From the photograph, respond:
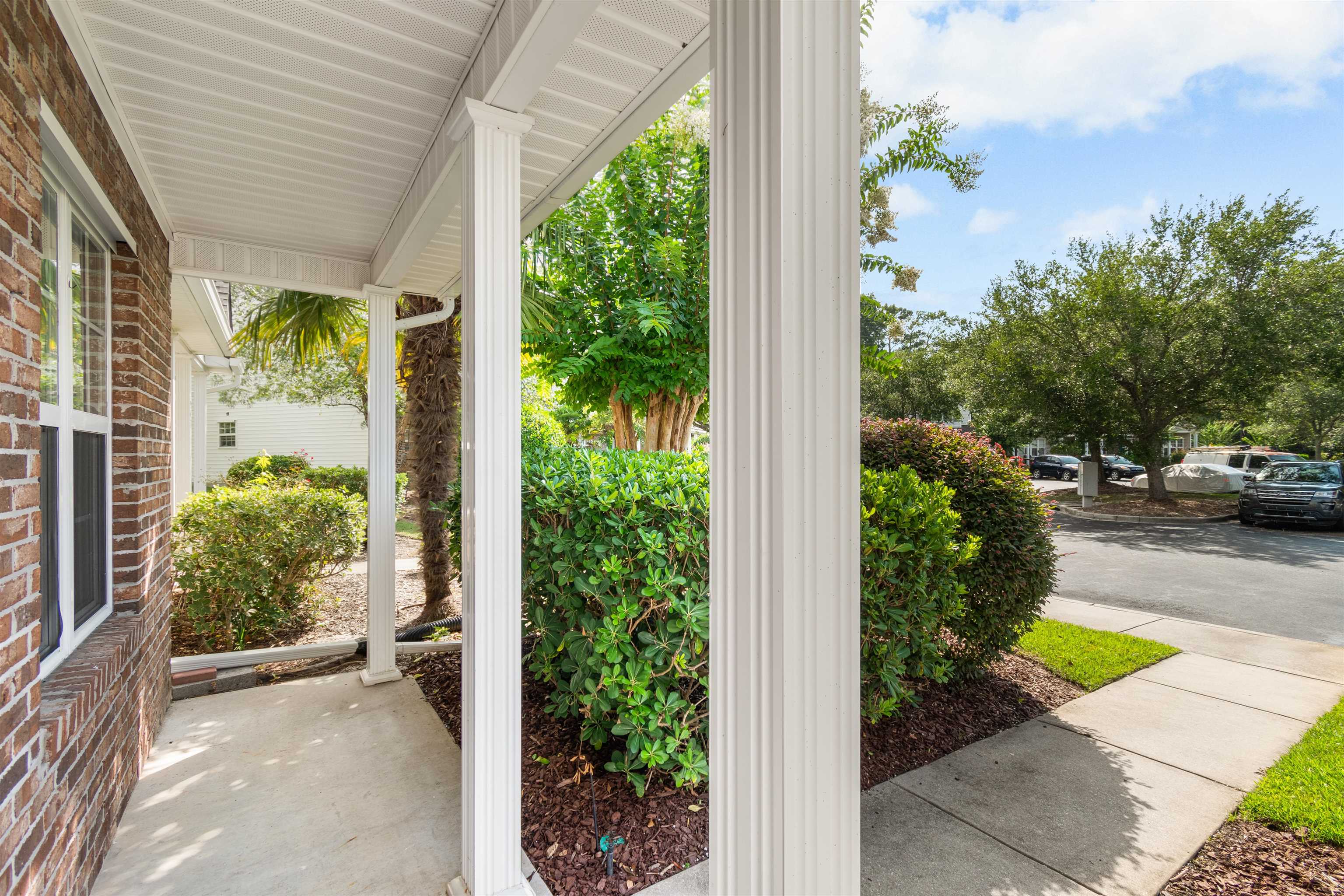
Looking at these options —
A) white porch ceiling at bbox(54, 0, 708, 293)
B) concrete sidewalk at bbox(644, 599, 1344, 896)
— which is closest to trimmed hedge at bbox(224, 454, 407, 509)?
white porch ceiling at bbox(54, 0, 708, 293)

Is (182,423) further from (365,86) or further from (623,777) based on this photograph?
(623,777)

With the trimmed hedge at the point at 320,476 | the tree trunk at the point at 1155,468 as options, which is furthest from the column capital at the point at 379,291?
the tree trunk at the point at 1155,468

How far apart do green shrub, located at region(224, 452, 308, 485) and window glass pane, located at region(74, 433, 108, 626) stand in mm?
9228

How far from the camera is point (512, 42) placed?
1594 millimetres

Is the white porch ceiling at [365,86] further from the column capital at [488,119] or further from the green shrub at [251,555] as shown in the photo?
the green shrub at [251,555]

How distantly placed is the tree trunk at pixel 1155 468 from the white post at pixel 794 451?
50.5 feet

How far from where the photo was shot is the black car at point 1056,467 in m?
20.9

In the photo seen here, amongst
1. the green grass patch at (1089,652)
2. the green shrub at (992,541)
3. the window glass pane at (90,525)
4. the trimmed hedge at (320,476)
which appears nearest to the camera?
the window glass pane at (90,525)

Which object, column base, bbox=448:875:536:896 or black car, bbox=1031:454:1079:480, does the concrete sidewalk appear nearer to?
column base, bbox=448:875:536:896

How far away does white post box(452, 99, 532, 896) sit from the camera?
73.1 inches

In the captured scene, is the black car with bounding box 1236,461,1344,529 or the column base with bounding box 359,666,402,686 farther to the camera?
the black car with bounding box 1236,461,1344,529

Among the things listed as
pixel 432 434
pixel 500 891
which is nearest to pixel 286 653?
pixel 432 434

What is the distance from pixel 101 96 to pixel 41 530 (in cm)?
144

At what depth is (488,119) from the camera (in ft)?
6.12
